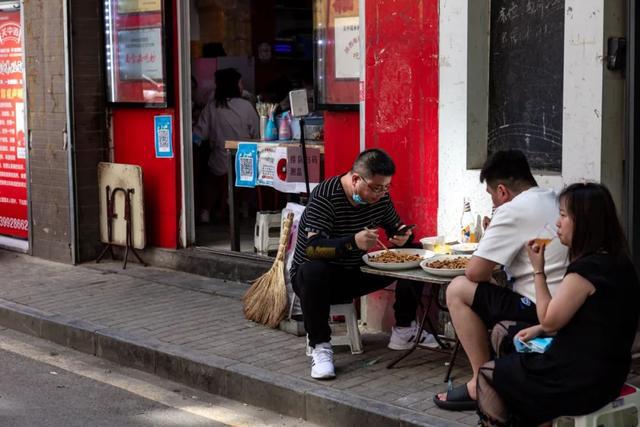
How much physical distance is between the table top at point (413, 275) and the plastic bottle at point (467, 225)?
582 millimetres

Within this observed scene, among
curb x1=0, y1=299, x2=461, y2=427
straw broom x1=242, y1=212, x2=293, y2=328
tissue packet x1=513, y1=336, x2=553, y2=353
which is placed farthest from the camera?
straw broom x1=242, y1=212, x2=293, y2=328

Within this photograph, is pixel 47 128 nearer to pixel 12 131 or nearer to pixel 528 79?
pixel 12 131

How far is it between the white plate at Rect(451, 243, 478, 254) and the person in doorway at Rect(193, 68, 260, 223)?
484 cm

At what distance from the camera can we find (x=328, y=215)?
6512 mm

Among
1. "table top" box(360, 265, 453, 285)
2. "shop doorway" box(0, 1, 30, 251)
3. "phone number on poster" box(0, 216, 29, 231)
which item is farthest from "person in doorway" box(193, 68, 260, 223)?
"table top" box(360, 265, 453, 285)

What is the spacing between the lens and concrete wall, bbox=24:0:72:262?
33.8 feet

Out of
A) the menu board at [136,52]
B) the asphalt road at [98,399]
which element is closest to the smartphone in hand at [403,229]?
the asphalt road at [98,399]

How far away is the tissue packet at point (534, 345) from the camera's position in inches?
183

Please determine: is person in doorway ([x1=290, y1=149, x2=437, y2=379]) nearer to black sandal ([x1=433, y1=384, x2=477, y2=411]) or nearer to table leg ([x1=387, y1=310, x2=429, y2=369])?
table leg ([x1=387, y1=310, x2=429, y2=369])

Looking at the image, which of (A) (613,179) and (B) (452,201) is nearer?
(A) (613,179)

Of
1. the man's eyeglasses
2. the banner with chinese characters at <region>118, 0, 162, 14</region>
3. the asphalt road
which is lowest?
the asphalt road

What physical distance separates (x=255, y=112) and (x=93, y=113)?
172 centimetres

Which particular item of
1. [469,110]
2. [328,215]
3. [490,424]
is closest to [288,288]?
[328,215]

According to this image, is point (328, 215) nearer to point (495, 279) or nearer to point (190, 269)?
point (495, 279)
